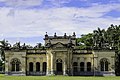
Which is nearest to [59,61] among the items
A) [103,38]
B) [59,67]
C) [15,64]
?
[59,67]

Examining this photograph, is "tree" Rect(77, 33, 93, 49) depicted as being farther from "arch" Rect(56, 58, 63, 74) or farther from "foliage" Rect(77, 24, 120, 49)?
"arch" Rect(56, 58, 63, 74)

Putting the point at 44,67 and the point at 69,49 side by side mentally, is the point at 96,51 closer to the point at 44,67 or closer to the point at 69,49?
the point at 69,49

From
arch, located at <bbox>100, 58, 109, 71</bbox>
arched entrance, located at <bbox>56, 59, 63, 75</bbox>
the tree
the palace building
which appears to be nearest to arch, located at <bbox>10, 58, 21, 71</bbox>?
the palace building

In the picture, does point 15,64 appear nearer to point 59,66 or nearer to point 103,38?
point 59,66

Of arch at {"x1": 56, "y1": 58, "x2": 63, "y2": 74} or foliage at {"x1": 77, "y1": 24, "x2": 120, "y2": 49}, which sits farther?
foliage at {"x1": 77, "y1": 24, "x2": 120, "y2": 49}

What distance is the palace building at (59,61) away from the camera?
185 feet

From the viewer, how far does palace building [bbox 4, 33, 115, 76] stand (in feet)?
185

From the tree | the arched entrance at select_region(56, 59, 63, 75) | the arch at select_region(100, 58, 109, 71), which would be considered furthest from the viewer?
the tree

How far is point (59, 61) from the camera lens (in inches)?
2233

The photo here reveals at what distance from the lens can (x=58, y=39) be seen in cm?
6228

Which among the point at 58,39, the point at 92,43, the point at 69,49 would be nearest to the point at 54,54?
the point at 69,49

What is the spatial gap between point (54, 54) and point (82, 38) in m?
21.1

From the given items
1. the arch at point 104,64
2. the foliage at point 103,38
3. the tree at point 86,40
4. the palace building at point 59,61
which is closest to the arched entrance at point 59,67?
the palace building at point 59,61

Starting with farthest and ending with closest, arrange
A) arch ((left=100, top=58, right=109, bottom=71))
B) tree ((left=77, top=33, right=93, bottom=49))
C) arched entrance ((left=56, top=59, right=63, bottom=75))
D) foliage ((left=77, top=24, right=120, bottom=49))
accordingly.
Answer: tree ((left=77, top=33, right=93, bottom=49)) → foliage ((left=77, top=24, right=120, bottom=49)) → arch ((left=100, top=58, right=109, bottom=71)) → arched entrance ((left=56, top=59, right=63, bottom=75))
